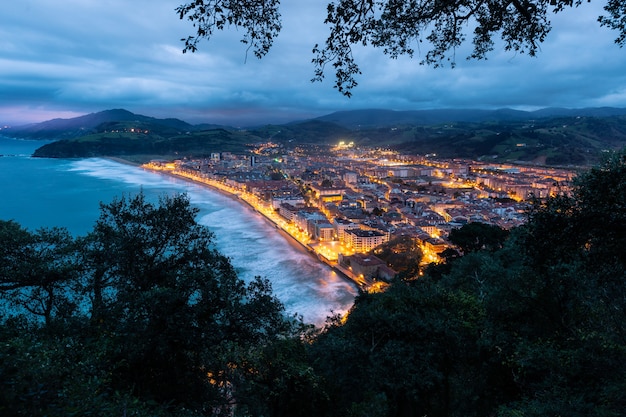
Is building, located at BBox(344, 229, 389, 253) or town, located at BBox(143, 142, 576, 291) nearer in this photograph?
town, located at BBox(143, 142, 576, 291)

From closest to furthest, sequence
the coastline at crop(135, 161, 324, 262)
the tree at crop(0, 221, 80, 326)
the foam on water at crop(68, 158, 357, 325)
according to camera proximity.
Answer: the tree at crop(0, 221, 80, 326) → the foam on water at crop(68, 158, 357, 325) → the coastline at crop(135, 161, 324, 262)

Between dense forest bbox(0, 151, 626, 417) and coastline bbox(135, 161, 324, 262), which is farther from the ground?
dense forest bbox(0, 151, 626, 417)

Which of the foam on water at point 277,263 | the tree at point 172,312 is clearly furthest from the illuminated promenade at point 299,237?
the tree at point 172,312

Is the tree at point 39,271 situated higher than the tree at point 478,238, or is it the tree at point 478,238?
the tree at point 39,271

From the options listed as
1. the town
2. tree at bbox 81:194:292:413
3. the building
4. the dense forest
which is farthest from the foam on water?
the building

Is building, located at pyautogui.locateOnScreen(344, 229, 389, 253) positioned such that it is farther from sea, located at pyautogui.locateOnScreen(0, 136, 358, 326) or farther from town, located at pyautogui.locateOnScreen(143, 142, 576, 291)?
sea, located at pyautogui.locateOnScreen(0, 136, 358, 326)

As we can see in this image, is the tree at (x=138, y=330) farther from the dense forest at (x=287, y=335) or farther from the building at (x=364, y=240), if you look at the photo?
the building at (x=364, y=240)

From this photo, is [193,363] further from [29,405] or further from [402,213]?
[402,213]
